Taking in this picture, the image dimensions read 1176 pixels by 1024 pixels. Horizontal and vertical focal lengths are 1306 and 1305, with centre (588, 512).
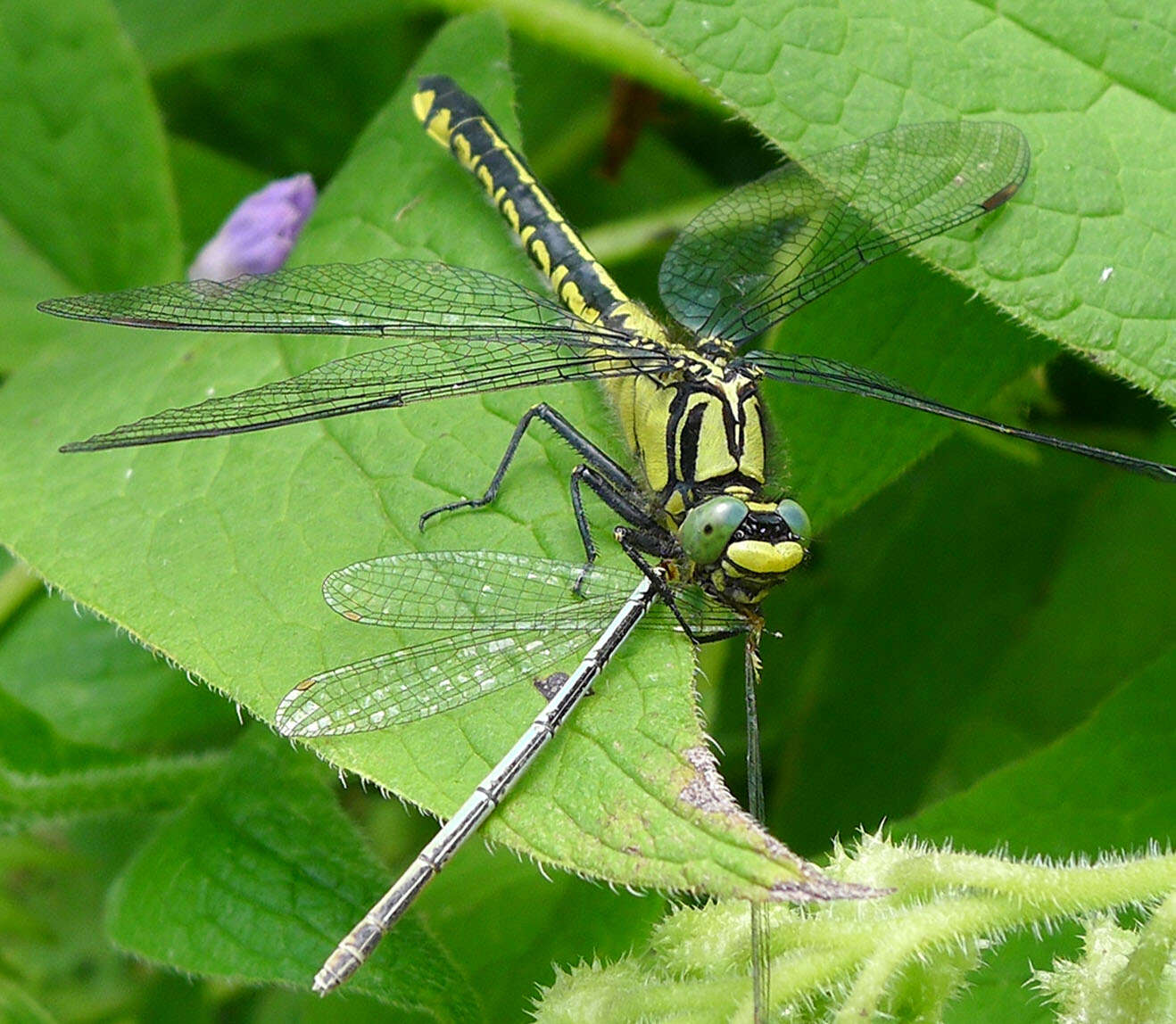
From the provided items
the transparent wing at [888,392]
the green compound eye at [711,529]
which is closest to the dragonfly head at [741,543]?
the green compound eye at [711,529]

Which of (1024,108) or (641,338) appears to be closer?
(1024,108)

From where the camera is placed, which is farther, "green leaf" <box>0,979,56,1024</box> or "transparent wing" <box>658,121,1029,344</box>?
"green leaf" <box>0,979,56,1024</box>

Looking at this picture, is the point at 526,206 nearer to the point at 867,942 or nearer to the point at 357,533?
the point at 357,533

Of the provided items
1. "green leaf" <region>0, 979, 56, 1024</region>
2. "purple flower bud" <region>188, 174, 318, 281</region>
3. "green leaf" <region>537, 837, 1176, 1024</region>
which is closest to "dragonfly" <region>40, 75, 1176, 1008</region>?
"purple flower bud" <region>188, 174, 318, 281</region>

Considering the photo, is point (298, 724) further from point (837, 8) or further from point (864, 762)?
point (864, 762)

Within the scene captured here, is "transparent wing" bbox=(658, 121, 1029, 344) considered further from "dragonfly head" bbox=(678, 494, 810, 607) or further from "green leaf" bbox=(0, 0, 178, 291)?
"green leaf" bbox=(0, 0, 178, 291)

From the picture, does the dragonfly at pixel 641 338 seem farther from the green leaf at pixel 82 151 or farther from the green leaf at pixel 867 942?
the green leaf at pixel 82 151

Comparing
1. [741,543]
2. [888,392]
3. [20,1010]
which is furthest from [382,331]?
[20,1010]
